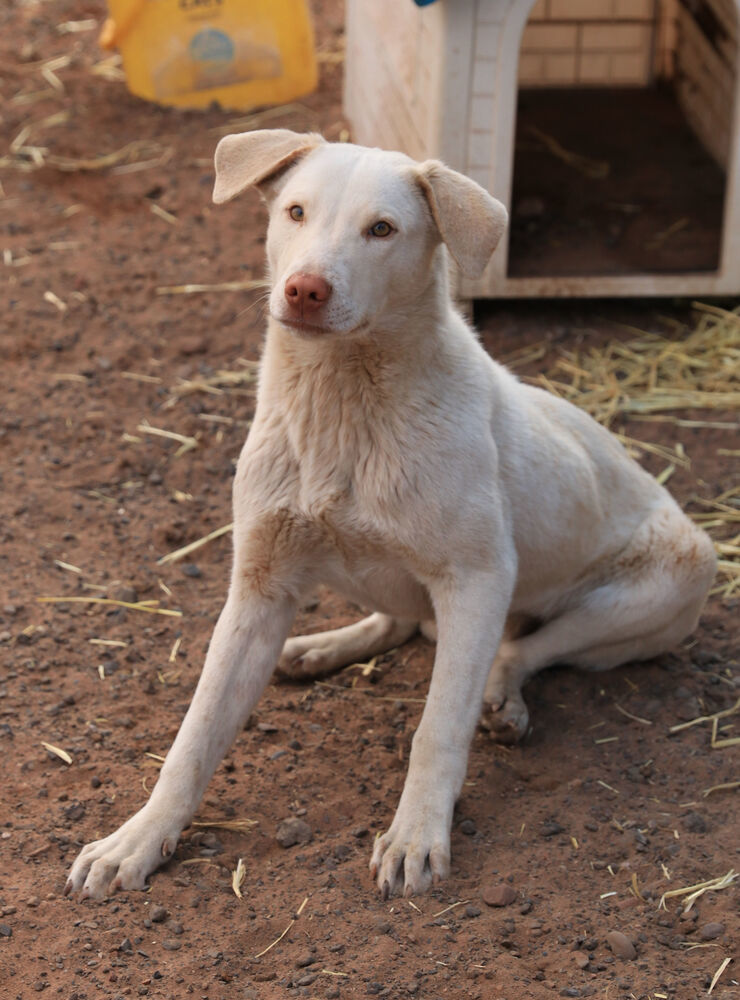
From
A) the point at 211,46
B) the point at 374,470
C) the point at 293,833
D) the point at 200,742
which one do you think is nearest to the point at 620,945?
the point at 293,833

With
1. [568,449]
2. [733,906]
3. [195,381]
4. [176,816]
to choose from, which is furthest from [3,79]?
[733,906]

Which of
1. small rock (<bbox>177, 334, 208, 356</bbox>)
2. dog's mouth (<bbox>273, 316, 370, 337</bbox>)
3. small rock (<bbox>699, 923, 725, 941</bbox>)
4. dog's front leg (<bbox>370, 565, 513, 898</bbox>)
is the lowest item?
small rock (<bbox>177, 334, 208, 356</bbox>)

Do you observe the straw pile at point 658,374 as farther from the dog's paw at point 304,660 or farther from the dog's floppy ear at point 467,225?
the dog's floppy ear at point 467,225

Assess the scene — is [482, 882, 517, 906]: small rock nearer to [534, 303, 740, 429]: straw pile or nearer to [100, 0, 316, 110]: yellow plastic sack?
[534, 303, 740, 429]: straw pile

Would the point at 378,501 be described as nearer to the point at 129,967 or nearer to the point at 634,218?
the point at 129,967

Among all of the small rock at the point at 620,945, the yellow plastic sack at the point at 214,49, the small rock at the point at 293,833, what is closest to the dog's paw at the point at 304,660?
the small rock at the point at 293,833

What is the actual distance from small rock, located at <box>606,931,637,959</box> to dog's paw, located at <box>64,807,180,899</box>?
1.04 meters

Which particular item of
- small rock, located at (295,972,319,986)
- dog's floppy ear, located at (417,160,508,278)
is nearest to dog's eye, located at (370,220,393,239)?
dog's floppy ear, located at (417,160,508,278)

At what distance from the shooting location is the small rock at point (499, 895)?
3.04 m

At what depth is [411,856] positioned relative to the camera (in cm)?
311

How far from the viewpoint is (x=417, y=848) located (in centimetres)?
312

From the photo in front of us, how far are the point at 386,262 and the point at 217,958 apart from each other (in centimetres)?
159

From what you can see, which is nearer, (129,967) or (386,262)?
(129,967)

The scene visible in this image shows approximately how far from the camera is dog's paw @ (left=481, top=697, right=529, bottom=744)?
146 inches
